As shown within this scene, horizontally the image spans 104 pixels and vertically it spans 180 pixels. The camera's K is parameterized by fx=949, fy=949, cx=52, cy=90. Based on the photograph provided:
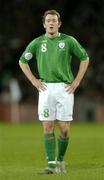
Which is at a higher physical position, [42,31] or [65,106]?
[65,106]

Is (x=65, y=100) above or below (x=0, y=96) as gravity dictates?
above

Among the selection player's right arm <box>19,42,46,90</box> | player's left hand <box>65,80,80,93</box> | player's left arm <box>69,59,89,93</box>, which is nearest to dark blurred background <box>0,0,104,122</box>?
player's right arm <box>19,42,46,90</box>

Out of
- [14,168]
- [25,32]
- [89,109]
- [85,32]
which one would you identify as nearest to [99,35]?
[85,32]

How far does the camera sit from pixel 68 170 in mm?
14141

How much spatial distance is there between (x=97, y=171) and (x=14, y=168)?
1728 mm

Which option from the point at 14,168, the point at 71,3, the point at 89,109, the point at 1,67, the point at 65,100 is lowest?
the point at 89,109

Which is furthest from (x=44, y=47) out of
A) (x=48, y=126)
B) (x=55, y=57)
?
(x=48, y=126)

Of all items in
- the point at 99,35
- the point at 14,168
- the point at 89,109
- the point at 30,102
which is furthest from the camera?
the point at 89,109

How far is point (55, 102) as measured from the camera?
45.1 feet

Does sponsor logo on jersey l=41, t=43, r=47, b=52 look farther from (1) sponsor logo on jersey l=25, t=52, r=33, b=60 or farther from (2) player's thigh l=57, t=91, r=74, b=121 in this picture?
(2) player's thigh l=57, t=91, r=74, b=121

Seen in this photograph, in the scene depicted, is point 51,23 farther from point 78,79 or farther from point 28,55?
point 78,79

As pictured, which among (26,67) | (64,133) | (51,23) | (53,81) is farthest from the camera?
(26,67)

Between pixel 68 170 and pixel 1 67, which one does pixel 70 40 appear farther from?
pixel 1 67

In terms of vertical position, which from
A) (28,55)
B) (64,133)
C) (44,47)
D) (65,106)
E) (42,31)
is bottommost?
(42,31)
